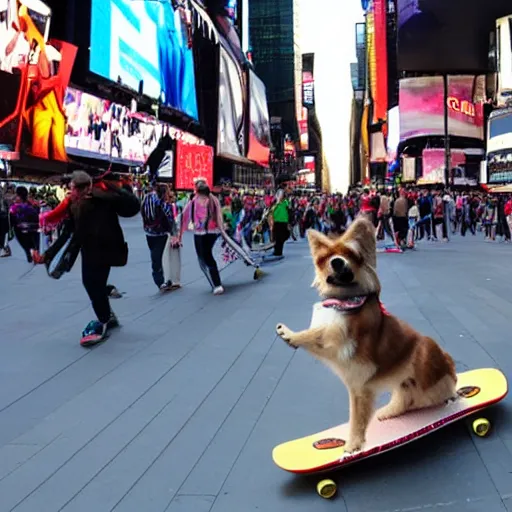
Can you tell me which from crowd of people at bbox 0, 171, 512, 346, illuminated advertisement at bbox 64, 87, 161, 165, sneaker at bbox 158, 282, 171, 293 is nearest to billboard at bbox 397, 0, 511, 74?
illuminated advertisement at bbox 64, 87, 161, 165

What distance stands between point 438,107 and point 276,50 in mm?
47043

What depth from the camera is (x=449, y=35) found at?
54.9 meters

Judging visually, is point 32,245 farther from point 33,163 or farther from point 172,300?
point 33,163

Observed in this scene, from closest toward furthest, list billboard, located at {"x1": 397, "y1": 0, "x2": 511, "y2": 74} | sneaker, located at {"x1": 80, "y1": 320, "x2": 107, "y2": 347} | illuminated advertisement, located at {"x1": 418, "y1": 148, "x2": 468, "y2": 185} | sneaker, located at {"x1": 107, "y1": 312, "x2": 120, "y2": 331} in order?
sneaker, located at {"x1": 80, "y1": 320, "x2": 107, "y2": 347}
sneaker, located at {"x1": 107, "y1": 312, "x2": 120, "y2": 331}
illuminated advertisement, located at {"x1": 418, "y1": 148, "x2": 468, "y2": 185}
billboard, located at {"x1": 397, "y1": 0, "x2": 511, "y2": 74}

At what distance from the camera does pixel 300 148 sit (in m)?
115

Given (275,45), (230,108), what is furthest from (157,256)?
(275,45)

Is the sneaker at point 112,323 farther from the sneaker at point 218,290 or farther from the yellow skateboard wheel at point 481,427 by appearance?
the yellow skateboard wheel at point 481,427

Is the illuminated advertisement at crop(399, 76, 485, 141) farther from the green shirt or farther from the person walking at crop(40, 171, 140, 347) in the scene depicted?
the person walking at crop(40, 171, 140, 347)

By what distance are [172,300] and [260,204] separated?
63.5 feet

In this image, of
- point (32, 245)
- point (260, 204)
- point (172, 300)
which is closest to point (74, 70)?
point (260, 204)

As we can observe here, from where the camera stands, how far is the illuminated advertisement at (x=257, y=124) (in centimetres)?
6006

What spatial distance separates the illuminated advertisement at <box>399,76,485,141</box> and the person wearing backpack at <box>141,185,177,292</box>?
161 ft

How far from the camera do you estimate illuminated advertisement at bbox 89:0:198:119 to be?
30.2 meters

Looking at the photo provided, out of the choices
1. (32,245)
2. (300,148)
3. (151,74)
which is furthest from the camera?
(300,148)
